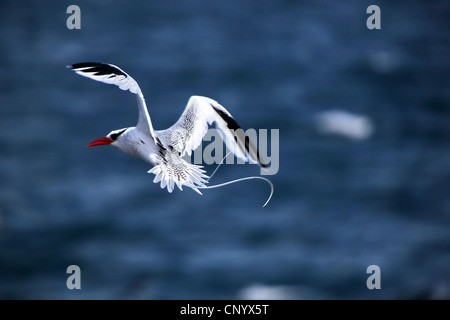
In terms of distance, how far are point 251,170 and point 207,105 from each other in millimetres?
6101

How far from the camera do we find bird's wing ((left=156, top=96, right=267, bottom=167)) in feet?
13.7

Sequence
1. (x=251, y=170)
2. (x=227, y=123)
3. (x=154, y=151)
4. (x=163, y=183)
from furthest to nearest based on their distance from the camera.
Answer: (x=251, y=170)
(x=227, y=123)
(x=154, y=151)
(x=163, y=183)

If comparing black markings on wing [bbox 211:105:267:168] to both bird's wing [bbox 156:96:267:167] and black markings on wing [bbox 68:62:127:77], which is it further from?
black markings on wing [bbox 68:62:127:77]

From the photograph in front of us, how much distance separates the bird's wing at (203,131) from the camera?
4.18 metres

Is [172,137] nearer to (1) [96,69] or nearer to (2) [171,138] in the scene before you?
(2) [171,138]

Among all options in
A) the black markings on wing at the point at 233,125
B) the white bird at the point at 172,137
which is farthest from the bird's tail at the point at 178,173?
the black markings on wing at the point at 233,125

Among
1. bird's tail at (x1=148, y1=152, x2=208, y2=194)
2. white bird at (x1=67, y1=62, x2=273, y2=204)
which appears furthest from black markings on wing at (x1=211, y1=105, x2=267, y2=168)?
bird's tail at (x1=148, y1=152, x2=208, y2=194)

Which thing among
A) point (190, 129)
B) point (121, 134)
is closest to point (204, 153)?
point (190, 129)

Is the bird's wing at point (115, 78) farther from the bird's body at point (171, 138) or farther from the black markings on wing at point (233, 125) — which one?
the black markings on wing at point (233, 125)

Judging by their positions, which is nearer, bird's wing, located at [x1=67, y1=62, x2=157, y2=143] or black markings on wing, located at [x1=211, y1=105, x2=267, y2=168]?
bird's wing, located at [x1=67, y1=62, x2=157, y2=143]

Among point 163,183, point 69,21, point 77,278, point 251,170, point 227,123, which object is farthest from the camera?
point 251,170

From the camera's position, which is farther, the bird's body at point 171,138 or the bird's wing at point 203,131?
the bird's wing at point 203,131

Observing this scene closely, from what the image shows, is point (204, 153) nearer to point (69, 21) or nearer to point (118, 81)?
point (118, 81)

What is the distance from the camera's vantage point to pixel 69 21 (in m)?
5.86
